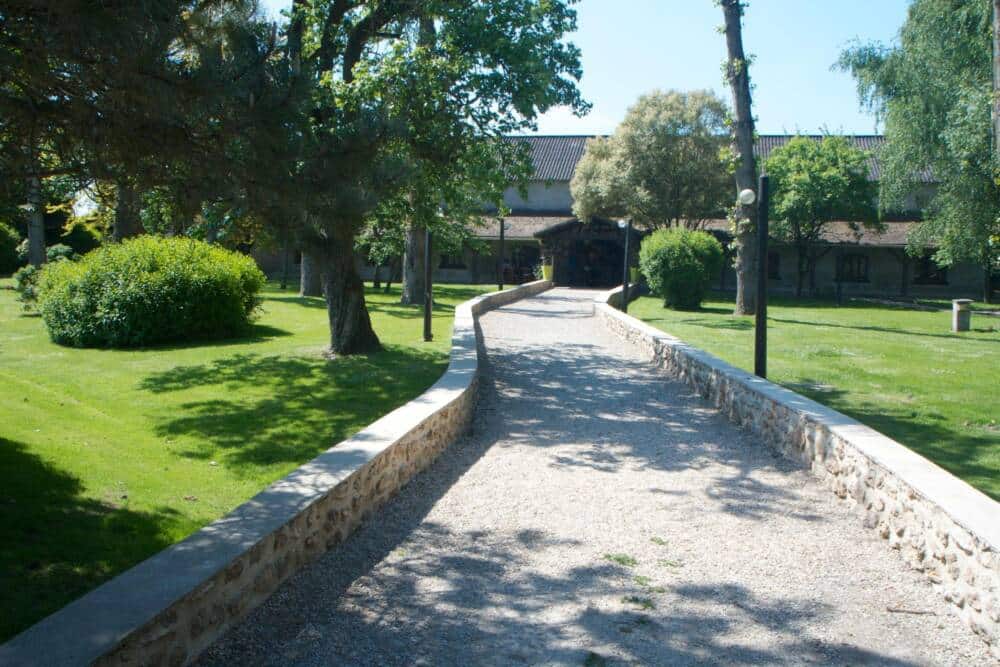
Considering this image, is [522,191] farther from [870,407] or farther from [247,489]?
[247,489]

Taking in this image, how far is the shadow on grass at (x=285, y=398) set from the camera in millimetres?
7328

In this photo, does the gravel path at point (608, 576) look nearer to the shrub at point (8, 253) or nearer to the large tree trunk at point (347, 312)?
the large tree trunk at point (347, 312)

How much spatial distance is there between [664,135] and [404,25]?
2342 cm

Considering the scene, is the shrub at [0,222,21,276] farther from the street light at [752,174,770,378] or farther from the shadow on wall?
the shadow on wall

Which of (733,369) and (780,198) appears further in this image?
(780,198)

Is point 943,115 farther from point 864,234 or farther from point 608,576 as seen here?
point 608,576

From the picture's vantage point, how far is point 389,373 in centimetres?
1095

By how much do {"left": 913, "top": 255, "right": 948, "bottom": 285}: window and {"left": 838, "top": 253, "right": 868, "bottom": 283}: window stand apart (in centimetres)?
202

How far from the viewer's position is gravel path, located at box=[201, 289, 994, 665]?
12.6ft

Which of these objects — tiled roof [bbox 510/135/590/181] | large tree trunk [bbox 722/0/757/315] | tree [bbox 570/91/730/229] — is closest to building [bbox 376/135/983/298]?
tiled roof [bbox 510/135/590/181]

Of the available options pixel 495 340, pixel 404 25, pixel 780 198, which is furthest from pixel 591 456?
pixel 780 198

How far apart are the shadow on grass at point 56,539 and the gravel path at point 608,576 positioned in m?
0.94

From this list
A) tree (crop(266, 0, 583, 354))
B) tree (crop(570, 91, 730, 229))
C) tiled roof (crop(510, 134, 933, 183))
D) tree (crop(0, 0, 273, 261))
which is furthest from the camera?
tiled roof (crop(510, 134, 933, 183))

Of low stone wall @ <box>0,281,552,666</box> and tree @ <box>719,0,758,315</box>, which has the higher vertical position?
tree @ <box>719,0,758,315</box>
